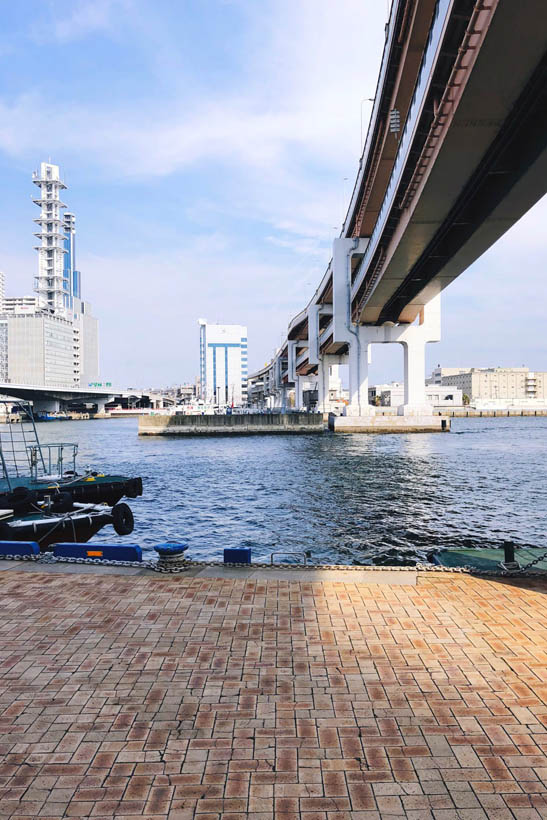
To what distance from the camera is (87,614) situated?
692 centimetres

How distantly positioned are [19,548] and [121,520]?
582 centimetres

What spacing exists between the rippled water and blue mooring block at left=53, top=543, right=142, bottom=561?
453 cm

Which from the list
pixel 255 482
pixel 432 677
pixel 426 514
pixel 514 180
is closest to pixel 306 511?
pixel 426 514

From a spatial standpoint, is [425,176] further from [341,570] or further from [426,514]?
[341,570]

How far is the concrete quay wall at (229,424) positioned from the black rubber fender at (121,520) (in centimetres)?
5521

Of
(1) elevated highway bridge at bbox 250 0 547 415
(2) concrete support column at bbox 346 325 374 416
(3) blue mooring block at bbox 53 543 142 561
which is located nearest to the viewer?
(3) blue mooring block at bbox 53 543 142 561

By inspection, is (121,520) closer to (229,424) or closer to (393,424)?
(393,424)

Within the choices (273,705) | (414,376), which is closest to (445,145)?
(273,705)

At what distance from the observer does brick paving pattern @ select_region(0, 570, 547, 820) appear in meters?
3.66

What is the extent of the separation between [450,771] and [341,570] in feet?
16.2

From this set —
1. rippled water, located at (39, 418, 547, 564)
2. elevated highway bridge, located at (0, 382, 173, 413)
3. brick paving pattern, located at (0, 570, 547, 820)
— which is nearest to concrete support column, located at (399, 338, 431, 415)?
rippled water, located at (39, 418, 547, 564)

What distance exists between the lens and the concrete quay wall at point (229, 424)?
234 feet

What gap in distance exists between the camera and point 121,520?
1598 centimetres

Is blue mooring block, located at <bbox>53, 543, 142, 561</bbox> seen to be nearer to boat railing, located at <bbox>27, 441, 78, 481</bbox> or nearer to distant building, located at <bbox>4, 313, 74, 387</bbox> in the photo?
boat railing, located at <bbox>27, 441, 78, 481</bbox>
